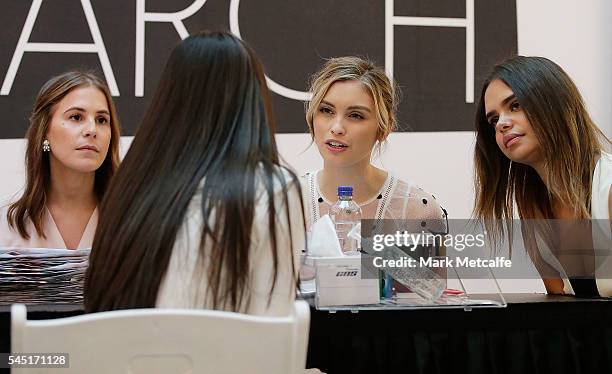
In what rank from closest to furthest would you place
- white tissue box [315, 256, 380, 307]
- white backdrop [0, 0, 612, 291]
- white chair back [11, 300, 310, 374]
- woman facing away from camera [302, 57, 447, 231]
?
white chair back [11, 300, 310, 374] < white tissue box [315, 256, 380, 307] < woman facing away from camera [302, 57, 447, 231] < white backdrop [0, 0, 612, 291]

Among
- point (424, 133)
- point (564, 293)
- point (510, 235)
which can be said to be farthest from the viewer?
point (424, 133)

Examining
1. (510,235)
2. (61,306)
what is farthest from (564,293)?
(61,306)

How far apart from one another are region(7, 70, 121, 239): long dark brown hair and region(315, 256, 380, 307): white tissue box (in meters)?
1.13

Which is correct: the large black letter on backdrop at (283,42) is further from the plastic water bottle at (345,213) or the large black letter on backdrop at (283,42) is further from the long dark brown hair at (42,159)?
the plastic water bottle at (345,213)

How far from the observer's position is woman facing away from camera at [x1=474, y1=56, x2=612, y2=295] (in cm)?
225

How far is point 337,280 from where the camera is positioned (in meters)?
1.85

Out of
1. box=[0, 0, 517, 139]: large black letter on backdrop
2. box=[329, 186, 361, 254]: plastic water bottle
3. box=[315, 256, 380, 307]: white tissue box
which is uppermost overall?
box=[0, 0, 517, 139]: large black letter on backdrop

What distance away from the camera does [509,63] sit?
2.44 meters

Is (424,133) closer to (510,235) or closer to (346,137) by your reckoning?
(346,137)

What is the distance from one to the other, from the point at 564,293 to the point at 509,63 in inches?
27.9

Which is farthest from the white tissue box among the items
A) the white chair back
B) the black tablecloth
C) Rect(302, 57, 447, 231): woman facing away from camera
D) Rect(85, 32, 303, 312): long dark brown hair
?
Rect(302, 57, 447, 231): woman facing away from camera

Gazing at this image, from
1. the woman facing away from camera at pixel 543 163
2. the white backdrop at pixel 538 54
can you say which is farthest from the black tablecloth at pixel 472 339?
the white backdrop at pixel 538 54

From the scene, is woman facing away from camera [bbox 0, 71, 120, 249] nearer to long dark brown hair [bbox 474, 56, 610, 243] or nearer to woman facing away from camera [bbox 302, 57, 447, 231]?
woman facing away from camera [bbox 302, 57, 447, 231]

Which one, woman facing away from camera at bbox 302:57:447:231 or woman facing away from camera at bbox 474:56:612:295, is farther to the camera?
woman facing away from camera at bbox 302:57:447:231
